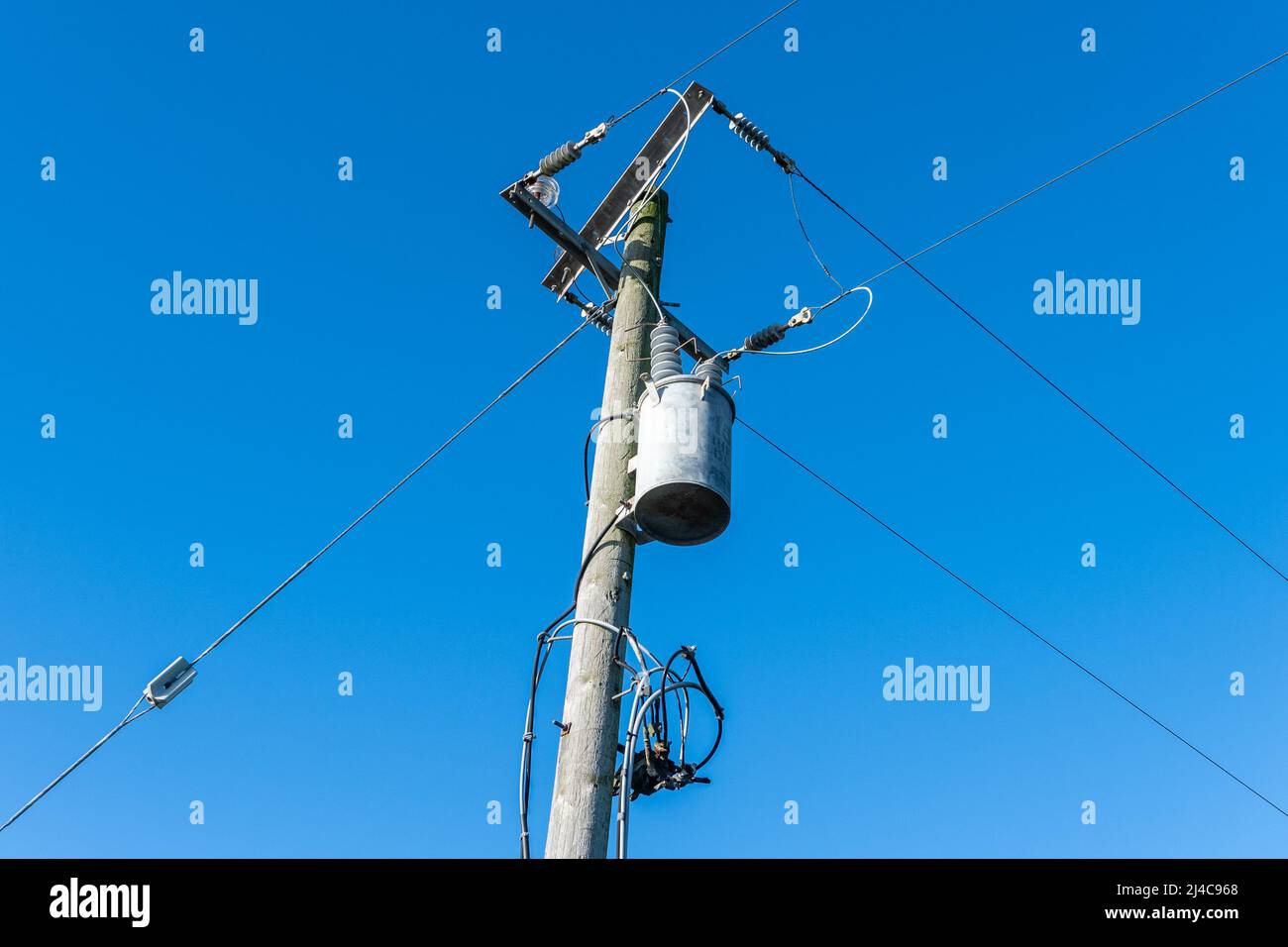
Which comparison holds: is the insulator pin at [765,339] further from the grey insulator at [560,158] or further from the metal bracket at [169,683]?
the metal bracket at [169,683]

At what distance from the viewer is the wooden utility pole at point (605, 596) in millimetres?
5000

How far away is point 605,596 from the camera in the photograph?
5590 millimetres

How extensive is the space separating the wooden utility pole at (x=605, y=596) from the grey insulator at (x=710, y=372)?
A: 1.53 ft

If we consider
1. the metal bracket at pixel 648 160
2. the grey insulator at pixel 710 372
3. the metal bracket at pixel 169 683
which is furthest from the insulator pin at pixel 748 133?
the metal bracket at pixel 169 683

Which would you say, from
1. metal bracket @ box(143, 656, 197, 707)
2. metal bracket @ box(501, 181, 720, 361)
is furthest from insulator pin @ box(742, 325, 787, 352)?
metal bracket @ box(143, 656, 197, 707)

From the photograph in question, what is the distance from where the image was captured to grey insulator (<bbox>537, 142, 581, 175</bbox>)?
22.6 feet

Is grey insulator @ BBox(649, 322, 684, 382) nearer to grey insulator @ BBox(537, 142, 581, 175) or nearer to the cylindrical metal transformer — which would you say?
the cylindrical metal transformer

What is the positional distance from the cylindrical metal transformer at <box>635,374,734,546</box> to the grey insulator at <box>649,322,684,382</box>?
10 cm

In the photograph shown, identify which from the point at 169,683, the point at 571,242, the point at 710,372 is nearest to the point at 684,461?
the point at 710,372

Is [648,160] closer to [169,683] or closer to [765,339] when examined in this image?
[765,339]

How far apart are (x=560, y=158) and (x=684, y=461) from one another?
2.29 m
